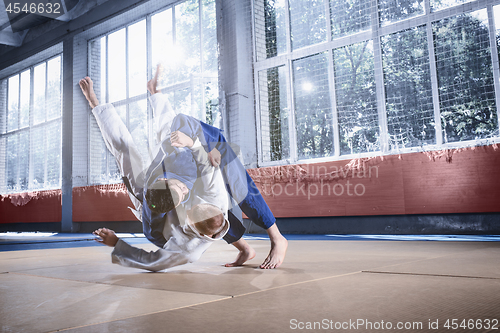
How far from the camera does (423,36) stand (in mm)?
4730

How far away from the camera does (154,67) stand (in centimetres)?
733

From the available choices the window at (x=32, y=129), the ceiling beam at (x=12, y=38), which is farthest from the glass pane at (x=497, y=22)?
the ceiling beam at (x=12, y=38)

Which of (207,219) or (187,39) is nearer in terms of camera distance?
(207,219)

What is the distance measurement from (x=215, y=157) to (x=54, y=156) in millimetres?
8071

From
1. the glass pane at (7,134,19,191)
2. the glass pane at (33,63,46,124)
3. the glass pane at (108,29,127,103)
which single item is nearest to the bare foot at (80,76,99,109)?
the glass pane at (108,29,127,103)

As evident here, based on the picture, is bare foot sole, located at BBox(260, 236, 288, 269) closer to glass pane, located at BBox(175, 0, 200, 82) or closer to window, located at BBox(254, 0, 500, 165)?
window, located at BBox(254, 0, 500, 165)

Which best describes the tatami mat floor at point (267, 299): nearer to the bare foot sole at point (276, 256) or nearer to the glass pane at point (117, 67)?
the bare foot sole at point (276, 256)

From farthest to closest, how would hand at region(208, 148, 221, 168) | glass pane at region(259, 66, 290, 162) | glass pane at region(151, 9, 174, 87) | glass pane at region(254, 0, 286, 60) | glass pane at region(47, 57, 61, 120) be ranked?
glass pane at region(47, 57, 61, 120) → glass pane at region(151, 9, 174, 87) → glass pane at region(254, 0, 286, 60) → glass pane at region(259, 66, 290, 162) → hand at region(208, 148, 221, 168)

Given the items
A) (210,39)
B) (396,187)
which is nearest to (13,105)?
(210,39)

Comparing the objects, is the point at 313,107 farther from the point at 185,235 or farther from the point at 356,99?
the point at 185,235

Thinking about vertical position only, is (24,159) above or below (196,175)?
above

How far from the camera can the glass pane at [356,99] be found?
502 cm

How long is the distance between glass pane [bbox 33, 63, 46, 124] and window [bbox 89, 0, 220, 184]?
1.75 meters

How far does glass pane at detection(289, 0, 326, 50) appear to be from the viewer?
18.4 ft
